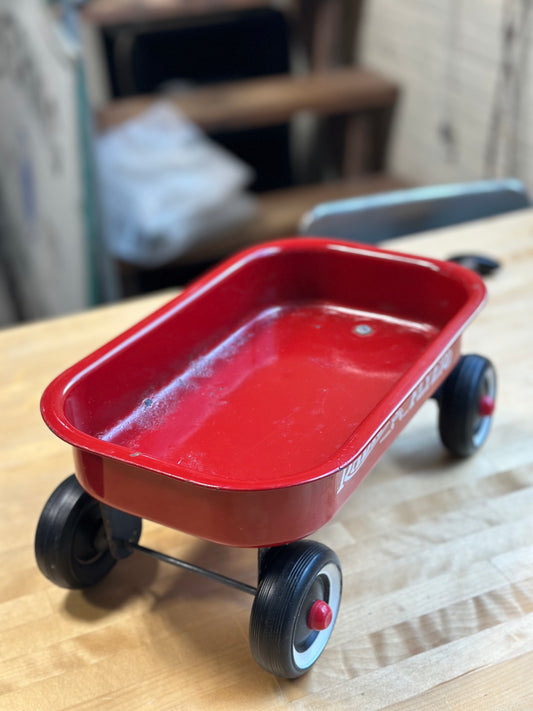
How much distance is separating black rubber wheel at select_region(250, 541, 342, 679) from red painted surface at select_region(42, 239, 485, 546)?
0.03 metres

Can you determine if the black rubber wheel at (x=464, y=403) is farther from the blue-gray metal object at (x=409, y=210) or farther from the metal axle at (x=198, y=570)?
the blue-gray metal object at (x=409, y=210)

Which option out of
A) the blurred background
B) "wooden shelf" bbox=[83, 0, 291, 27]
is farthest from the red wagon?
"wooden shelf" bbox=[83, 0, 291, 27]

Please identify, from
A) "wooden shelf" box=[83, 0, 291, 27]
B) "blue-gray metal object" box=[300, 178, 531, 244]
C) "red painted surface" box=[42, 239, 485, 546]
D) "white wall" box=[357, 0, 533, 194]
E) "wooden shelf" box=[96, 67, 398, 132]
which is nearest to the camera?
"red painted surface" box=[42, 239, 485, 546]

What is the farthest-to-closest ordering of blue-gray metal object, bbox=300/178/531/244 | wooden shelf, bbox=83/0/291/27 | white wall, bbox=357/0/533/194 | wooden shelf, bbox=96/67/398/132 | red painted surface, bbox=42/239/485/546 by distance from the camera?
1. wooden shelf, bbox=83/0/291/27
2. wooden shelf, bbox=96/67/398/132
3. white wall, bbox=357/0/533/194
4. blue-gray metal object, bbox=300/178/531/244
5. red painted surface, bbox=42/239/485/546

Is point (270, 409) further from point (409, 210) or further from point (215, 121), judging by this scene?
point (215, 121)

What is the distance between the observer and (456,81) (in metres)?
1.67

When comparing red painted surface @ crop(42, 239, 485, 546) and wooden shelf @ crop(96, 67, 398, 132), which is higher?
red painted surface @ crop(42, 239, 485, 546)

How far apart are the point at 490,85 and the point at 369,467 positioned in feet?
3.90

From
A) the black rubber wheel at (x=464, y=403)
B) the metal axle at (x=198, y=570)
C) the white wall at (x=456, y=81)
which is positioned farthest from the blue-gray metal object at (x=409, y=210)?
the metal axle at (x=198, y=570)

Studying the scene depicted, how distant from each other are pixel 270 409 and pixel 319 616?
190 millimetres

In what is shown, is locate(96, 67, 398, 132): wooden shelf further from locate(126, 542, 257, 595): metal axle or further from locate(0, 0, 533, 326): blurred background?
locate(126, 542, 257, 595): metal axle

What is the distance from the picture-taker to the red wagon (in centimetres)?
53

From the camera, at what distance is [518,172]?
4.99 ft

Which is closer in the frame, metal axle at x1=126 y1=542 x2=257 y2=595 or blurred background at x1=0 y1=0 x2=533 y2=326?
metal axle at x1=126 y1=542 x2=257 y2=595
